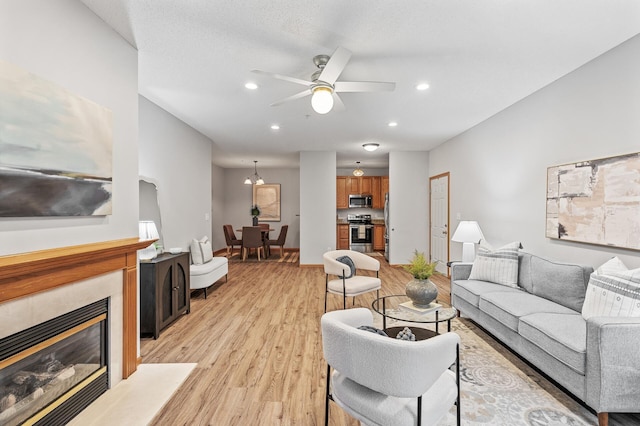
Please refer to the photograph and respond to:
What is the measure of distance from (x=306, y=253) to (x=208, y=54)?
5198 millimetres

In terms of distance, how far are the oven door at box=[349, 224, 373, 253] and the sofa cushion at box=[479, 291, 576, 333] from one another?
585cm

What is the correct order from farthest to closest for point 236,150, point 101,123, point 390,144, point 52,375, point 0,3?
point 236,150, point 390,144, point 101,123, point 52,375, point 0,3

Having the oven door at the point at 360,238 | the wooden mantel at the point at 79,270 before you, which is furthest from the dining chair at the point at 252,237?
the wooden mantel at the point at 79,270

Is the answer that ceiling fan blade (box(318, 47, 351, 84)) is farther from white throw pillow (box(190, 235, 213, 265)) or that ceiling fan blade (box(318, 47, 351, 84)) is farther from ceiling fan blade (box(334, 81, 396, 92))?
white throw pillow (box(190, 235, 213, 265))

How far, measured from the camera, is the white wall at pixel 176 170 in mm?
3965

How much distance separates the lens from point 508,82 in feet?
11.2

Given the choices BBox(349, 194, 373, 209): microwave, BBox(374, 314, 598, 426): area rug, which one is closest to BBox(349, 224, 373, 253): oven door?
BBox(349, 194, 373, 209): microwave

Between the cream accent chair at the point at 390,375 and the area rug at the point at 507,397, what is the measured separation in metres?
0.61

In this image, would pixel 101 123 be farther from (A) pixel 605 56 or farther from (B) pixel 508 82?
(A) pixel 605 56

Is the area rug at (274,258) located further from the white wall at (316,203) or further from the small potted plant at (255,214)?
the white wall at (316,203)

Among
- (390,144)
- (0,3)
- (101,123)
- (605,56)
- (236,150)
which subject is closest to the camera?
(0,3)

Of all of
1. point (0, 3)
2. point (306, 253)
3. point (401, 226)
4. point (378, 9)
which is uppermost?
point (378, 9)

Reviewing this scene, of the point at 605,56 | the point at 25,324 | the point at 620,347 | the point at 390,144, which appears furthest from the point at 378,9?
the point at 390,144

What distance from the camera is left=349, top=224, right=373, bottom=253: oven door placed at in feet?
29.9
